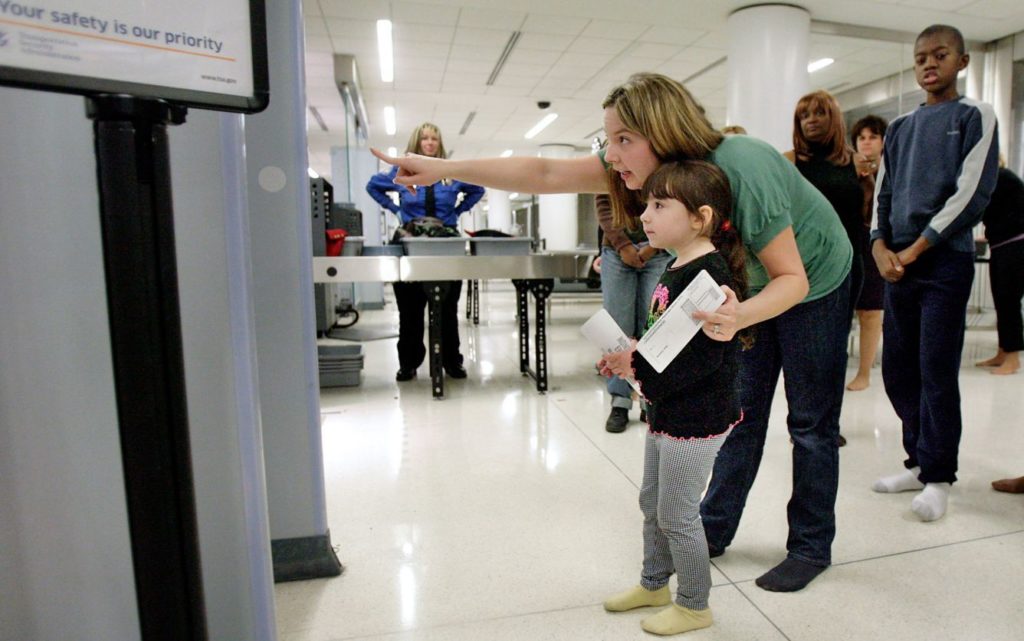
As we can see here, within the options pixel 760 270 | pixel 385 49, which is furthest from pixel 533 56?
pixel 760 270

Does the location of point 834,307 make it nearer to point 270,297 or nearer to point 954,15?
point 270,297

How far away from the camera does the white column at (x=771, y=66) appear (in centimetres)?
526

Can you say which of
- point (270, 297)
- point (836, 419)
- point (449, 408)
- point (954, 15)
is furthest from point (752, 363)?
point (954, 15)

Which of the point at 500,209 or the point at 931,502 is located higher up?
the point at 500,209

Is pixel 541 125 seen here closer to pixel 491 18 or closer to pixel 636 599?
pixel 491 18

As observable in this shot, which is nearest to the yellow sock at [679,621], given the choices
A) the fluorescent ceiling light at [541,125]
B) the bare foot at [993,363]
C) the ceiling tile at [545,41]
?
the bare foot at [993,363]

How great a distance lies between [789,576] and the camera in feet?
4.56

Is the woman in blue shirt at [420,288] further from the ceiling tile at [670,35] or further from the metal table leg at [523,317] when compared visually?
the ceiling tile at [670,35]

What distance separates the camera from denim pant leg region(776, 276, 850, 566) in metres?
1.32

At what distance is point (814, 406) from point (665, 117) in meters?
0.73

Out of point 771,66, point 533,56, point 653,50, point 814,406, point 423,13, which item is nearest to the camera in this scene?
point 814,406

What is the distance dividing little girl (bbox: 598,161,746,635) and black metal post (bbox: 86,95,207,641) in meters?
0.79

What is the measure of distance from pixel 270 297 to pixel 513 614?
876 millimetres

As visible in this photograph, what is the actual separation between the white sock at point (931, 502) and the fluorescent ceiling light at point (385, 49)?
5.76m
